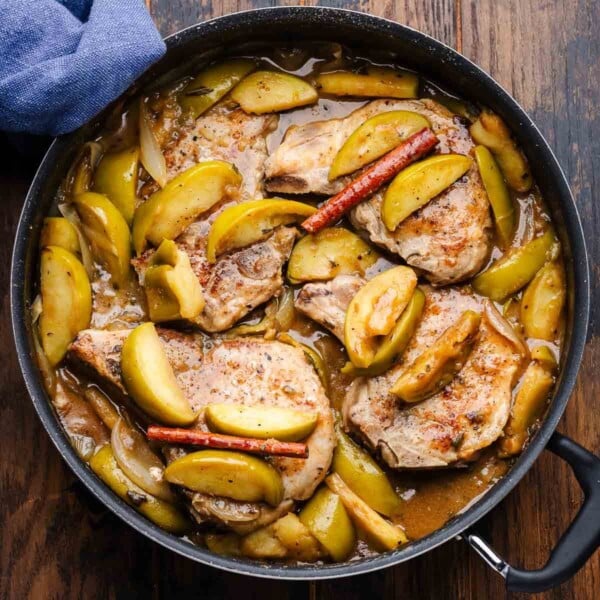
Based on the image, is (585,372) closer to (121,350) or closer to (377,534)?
(377,534)

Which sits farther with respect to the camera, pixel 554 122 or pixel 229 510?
pixel 554 122

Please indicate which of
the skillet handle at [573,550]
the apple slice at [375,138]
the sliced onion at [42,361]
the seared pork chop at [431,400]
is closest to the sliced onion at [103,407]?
the sliced onion at [42,361]

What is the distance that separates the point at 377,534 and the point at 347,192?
1074mm

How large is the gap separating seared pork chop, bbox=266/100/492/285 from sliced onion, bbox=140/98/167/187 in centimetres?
34

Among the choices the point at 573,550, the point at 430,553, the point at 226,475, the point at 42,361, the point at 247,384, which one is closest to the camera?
the point at 573,550

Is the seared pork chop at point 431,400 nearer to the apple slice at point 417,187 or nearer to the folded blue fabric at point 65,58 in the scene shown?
the apple slice at point 417,187

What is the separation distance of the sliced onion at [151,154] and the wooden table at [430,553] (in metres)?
0.37

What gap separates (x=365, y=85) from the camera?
2.96 m

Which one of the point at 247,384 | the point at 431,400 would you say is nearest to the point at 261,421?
the point at 247,384

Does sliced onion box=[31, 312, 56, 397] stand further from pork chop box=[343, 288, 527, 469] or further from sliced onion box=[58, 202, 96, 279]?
pork chop box=[343, 288, 527, 469]

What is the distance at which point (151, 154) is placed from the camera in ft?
Answer: 9.53

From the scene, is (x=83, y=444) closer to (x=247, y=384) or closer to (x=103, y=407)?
(x=103, y=407)

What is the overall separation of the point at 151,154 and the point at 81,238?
0.36 meters

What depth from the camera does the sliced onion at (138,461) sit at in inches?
111
